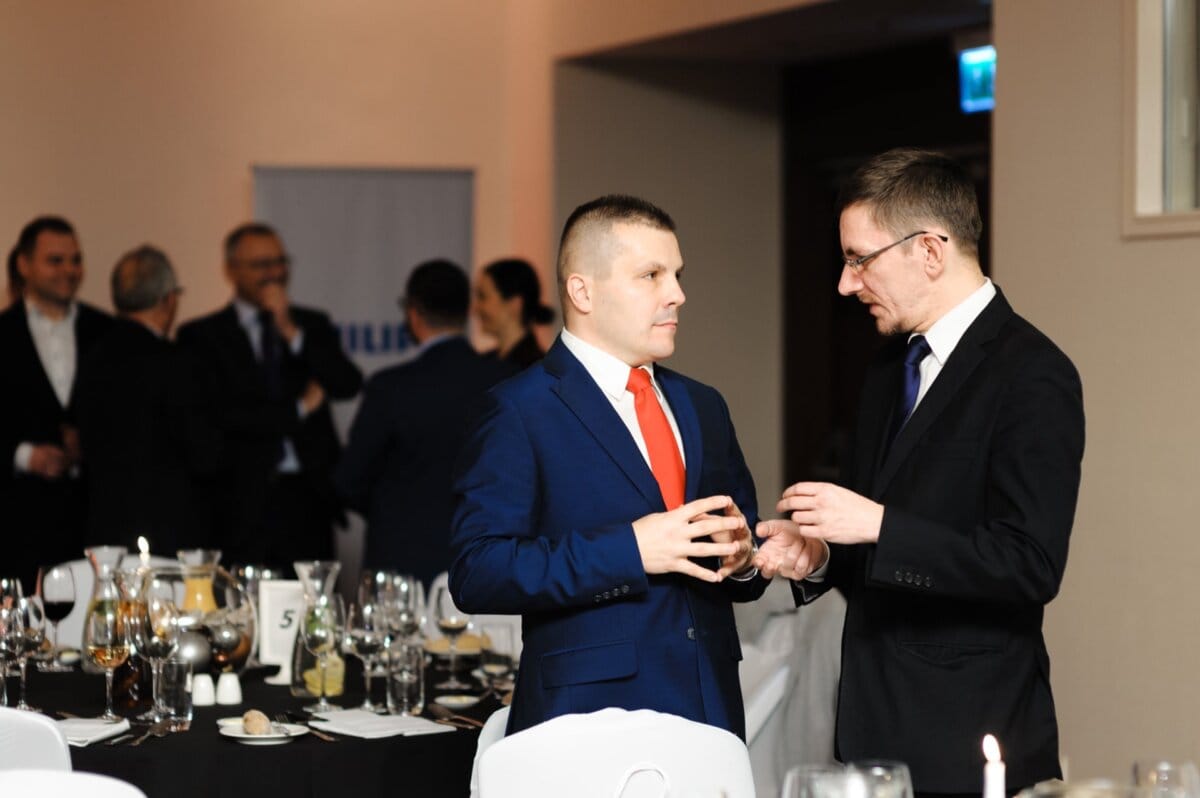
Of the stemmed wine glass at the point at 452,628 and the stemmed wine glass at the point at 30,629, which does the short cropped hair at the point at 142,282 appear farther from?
the stemmed wine glass at the point at 30,629

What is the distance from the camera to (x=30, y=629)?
11.4 feet

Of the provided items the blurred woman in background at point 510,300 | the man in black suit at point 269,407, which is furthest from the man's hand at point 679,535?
the man in black suit at point 269,407

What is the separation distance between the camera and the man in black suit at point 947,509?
2.61 m

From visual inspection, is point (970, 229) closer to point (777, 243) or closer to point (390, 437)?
point (390, 437)

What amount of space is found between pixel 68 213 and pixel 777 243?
336cm

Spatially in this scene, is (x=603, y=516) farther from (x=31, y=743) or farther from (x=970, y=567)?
(x=31, y=743)

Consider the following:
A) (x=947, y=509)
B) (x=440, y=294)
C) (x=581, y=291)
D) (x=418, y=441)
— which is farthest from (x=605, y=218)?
(x=440, y=294)

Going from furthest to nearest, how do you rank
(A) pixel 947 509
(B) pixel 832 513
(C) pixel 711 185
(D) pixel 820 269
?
(D) pixel 820 269, (C) pixel 711 185, (A) pixel 947 509, (B) pixel 832 513

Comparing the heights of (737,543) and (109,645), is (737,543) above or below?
above

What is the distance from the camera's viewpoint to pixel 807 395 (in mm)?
8562

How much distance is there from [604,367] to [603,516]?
0.27 metres

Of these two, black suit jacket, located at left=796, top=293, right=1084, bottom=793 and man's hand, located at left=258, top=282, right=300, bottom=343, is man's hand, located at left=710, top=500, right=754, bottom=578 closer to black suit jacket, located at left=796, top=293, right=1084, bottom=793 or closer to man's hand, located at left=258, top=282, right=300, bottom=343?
black suit jacket, located at left=796, top=293, right=1084, bottom=793

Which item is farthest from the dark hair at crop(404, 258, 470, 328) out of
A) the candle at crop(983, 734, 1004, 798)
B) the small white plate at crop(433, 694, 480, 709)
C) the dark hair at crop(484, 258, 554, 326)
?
the candle at crop(983, 734, 1004, 798)

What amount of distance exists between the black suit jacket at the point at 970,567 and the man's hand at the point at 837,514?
3 centimetres
